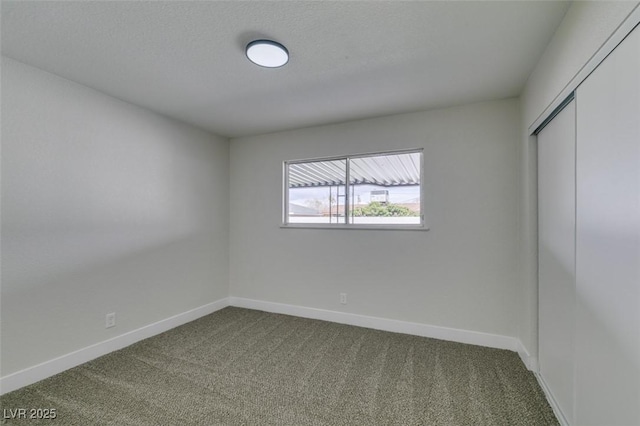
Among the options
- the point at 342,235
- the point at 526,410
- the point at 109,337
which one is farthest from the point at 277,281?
the point at 526,410

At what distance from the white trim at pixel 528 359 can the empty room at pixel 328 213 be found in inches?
1.1

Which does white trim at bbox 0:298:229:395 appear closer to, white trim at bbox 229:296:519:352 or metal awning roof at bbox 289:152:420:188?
white trim at bbox 229:296:519:352

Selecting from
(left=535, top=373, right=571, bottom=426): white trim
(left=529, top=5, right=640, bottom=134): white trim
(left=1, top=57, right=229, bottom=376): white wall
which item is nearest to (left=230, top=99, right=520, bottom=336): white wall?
(left=535, top=373, right=571, bottom=426): white trim

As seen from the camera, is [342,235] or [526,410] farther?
[342,235]

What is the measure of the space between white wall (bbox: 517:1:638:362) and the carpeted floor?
0.64 metres

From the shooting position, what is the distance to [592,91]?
134 centimetres

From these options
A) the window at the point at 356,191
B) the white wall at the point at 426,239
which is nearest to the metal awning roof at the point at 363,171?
the window at the point at 356,191

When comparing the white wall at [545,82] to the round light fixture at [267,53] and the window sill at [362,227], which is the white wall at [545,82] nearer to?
the window sill at [362,227]

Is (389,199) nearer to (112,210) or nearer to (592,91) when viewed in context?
(592,91)

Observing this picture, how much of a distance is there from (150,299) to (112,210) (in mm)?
1041

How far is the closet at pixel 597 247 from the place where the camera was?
107cm

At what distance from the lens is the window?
3.10 meters

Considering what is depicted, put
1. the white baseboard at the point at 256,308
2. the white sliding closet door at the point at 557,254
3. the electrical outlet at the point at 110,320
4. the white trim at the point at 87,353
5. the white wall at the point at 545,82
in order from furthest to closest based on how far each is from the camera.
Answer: the electrical outlet at the point at 110,320, the white baseboard at the point at 256,308, the white trim at the point at 87,353, the white sliding closet door at the point at 557,254, the white wall at the point at 545,82

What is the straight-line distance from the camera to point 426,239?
2949 mm
